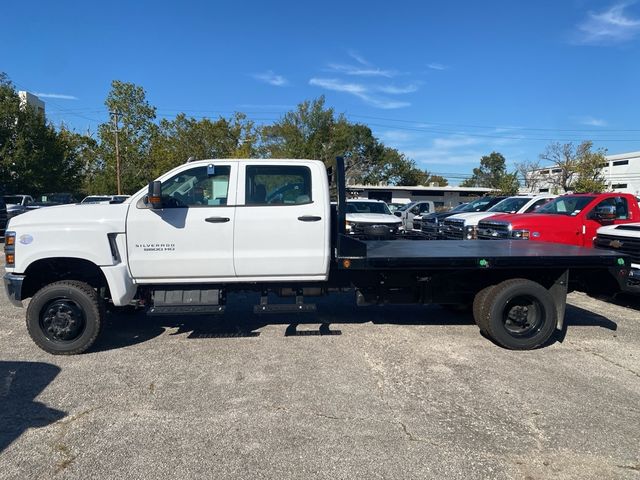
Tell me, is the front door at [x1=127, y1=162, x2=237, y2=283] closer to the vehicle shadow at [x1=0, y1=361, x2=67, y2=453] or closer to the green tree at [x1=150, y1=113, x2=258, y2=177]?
the vehicle shadow at [x1=0, y1=361, x2=67, y2=453]

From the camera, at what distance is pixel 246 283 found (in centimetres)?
597

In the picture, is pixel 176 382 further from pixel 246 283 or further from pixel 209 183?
pixel 209 183

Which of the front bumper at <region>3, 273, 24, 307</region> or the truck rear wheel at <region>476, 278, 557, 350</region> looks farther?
the truck rear wheel at <region>476, 278, 557, 350</region>

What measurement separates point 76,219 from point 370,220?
8.37m

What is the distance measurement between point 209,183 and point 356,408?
3163mm

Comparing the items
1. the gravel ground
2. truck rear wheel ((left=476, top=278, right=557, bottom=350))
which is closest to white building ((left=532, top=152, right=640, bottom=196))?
truck rear wheel ((left=476, top=278, right=557, bottom=350))

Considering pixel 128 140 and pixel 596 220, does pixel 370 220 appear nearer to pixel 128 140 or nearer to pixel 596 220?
pixel 596 220

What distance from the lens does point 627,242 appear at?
812 cm

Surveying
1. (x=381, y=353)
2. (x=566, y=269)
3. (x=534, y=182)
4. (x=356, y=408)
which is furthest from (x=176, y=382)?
(x=534, y=182)

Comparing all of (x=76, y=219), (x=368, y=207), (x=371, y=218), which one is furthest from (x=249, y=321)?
(x=368, y=207)

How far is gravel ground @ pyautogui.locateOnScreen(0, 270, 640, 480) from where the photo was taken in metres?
3.46

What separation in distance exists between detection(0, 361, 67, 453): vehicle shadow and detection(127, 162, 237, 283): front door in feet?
4.58

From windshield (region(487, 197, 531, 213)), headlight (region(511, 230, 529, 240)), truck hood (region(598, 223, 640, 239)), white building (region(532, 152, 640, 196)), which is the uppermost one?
white building (region(532, 152, 640, 196))

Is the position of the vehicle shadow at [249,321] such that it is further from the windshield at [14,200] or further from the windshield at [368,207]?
the windshield at [14,200]
